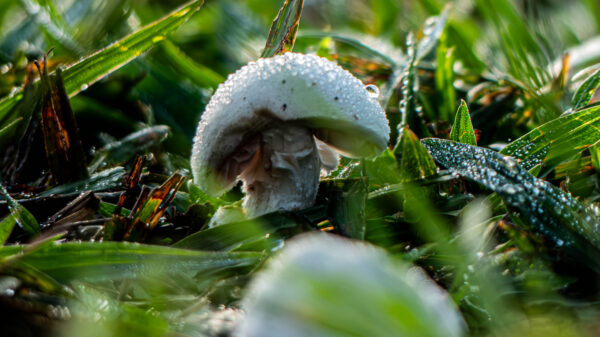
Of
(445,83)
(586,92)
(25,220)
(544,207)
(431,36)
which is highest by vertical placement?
(431,36)

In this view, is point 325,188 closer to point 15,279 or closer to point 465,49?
point 15,279

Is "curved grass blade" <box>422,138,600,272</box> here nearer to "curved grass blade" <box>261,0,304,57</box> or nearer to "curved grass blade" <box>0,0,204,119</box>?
"curved grass blade" <box>261,0,304,57</box>

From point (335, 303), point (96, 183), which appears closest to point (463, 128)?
point (335, 303)

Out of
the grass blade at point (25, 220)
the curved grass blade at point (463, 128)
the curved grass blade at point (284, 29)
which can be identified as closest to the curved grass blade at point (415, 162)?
the curved grass blade at point (463, 128)

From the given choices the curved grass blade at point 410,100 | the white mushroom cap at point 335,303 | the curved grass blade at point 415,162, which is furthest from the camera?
the curved grass blade at point 410,100

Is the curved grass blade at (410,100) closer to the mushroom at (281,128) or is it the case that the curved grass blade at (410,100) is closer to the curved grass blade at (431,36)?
the curved grass blade at (431,36)

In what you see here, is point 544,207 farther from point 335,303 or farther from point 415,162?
point 335,303
